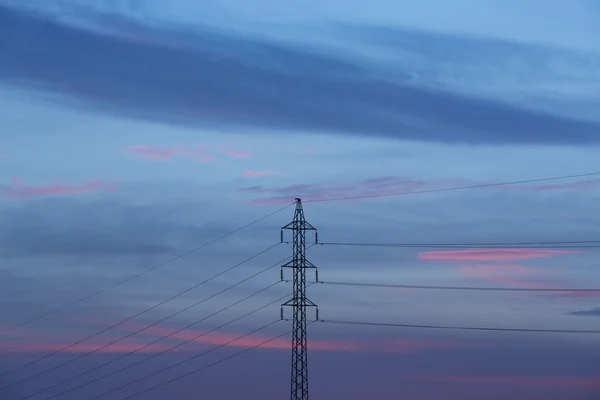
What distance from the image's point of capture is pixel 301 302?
Answer: 99.8 metres

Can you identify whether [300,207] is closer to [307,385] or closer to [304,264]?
[304,264]

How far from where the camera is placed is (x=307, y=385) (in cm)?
9594

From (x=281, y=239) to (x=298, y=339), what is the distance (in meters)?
10.8

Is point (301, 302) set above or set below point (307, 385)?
above

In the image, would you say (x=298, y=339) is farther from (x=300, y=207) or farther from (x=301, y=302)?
(x=300, y=207)

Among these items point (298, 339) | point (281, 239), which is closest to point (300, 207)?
point (281, 239)

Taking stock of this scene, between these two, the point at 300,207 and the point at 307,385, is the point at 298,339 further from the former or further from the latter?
the point at 300,207

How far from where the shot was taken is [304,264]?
101 m

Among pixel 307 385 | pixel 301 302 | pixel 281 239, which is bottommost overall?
pixel 307 385

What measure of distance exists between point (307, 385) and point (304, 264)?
39.9 feet

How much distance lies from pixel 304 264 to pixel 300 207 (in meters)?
5.65

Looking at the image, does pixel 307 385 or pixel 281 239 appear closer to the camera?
pixel 307 385

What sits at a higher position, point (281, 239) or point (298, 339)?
point (281, 239)

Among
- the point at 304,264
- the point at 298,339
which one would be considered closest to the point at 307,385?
the point at 298,339
